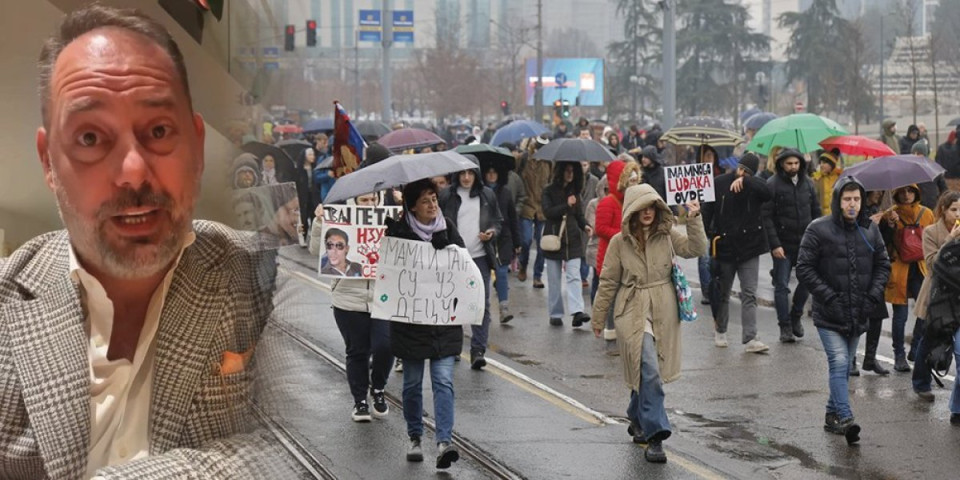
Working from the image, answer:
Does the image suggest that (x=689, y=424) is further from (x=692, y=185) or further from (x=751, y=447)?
(x=692, y=185)

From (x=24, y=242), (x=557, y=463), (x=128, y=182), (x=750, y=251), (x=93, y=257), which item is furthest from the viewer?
(x=750, y=251)

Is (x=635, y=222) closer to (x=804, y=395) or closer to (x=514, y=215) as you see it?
(x=804, y=395)

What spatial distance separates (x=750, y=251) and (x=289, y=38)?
11653 millimetres

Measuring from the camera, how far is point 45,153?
67.3 inches

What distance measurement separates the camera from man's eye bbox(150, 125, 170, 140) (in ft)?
5.39

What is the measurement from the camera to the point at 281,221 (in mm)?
1663

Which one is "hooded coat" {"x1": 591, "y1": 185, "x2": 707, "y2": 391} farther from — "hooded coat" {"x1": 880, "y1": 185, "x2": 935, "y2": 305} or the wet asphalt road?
"hooded coat" {"x1": 880, "y1": 185, "x2": 935, "y2": 305}

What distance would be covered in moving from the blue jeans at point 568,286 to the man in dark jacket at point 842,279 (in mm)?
4703

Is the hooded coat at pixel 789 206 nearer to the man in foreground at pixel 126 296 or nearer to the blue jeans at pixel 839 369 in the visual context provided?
the blue jeans at pixel 839 369

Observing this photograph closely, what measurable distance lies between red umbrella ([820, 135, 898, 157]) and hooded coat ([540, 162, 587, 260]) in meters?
3.42

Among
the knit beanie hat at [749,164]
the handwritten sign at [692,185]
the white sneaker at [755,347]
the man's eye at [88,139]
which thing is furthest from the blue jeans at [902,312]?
the man's eye at [88,139]

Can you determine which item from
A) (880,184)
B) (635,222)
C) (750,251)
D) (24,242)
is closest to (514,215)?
(750,251)

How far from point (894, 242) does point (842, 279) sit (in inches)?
107

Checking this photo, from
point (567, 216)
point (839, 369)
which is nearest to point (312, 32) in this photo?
point (839, 369)
